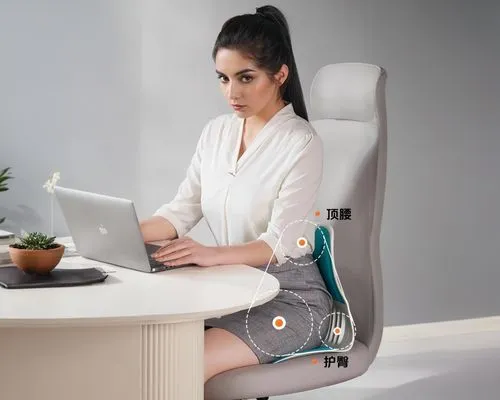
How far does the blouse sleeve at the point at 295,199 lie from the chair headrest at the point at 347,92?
0.54ft

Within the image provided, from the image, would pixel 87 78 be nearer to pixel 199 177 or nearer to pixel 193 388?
pixel 199 177

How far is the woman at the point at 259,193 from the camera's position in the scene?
250cm

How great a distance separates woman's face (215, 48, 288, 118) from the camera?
9.00 ft

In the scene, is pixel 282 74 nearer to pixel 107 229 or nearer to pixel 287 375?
pixel 107 229

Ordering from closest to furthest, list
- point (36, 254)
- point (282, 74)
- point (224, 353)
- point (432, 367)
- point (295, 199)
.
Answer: point (36, 254), point (224, 353), point (295, 199), point (282, 74), point (432, 367)

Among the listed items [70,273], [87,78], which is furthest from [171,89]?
[70,273]

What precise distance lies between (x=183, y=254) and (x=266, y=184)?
382 millimetres

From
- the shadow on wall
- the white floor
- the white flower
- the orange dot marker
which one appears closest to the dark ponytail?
the orange dot marker

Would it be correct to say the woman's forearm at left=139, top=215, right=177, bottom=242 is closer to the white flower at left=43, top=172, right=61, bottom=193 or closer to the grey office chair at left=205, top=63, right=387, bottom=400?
the grey office chair at left=205, top=63, right=387, bottom=400

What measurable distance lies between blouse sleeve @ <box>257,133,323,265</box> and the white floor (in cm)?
158

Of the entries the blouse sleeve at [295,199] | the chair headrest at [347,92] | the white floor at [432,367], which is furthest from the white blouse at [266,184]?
the white floor at [432,367]

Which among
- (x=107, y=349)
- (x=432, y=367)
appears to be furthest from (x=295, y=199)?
(x=432, y=367)

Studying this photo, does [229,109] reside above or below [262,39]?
below

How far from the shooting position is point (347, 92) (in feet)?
9.30
